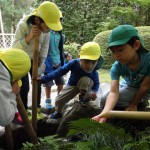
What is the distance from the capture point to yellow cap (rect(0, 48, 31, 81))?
255 cm

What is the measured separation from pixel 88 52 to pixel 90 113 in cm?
83

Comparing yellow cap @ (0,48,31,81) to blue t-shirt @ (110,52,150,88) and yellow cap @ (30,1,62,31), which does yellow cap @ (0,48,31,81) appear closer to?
yellow cap @ (30,1,62,31)

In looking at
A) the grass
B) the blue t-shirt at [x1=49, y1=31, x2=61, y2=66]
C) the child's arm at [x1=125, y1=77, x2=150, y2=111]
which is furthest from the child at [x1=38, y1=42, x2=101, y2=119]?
the grass

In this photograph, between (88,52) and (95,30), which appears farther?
(95,30)

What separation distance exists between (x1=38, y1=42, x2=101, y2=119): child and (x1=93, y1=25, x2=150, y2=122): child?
1.29 ft

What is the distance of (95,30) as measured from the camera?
1385 centimetres

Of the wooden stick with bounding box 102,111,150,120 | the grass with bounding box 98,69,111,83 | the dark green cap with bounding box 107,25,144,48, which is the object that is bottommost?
the grass with bounding box 98,69,111,83

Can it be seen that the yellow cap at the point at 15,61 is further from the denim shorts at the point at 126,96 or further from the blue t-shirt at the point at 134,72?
the denim shorts at the point at 126,96

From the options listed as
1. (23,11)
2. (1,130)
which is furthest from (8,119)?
(23,11)

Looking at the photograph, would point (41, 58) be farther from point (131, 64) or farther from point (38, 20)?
point (131, 64)

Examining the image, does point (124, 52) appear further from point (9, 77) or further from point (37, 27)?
point (9, 77)

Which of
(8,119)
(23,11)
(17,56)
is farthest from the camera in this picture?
(23,11)

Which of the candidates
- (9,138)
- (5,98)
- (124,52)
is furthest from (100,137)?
(9,138)

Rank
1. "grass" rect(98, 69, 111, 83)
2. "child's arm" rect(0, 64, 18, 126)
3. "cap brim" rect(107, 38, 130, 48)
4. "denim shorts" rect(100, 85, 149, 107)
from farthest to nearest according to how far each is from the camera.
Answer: "grass" rect(98, 69, 111, 83) → "denim shorts" rect(100, 85, 149, 107) → "cap brim" rect(107, 38, 130, 48) → "child's arm" rect(0, 64, 18, 126)
